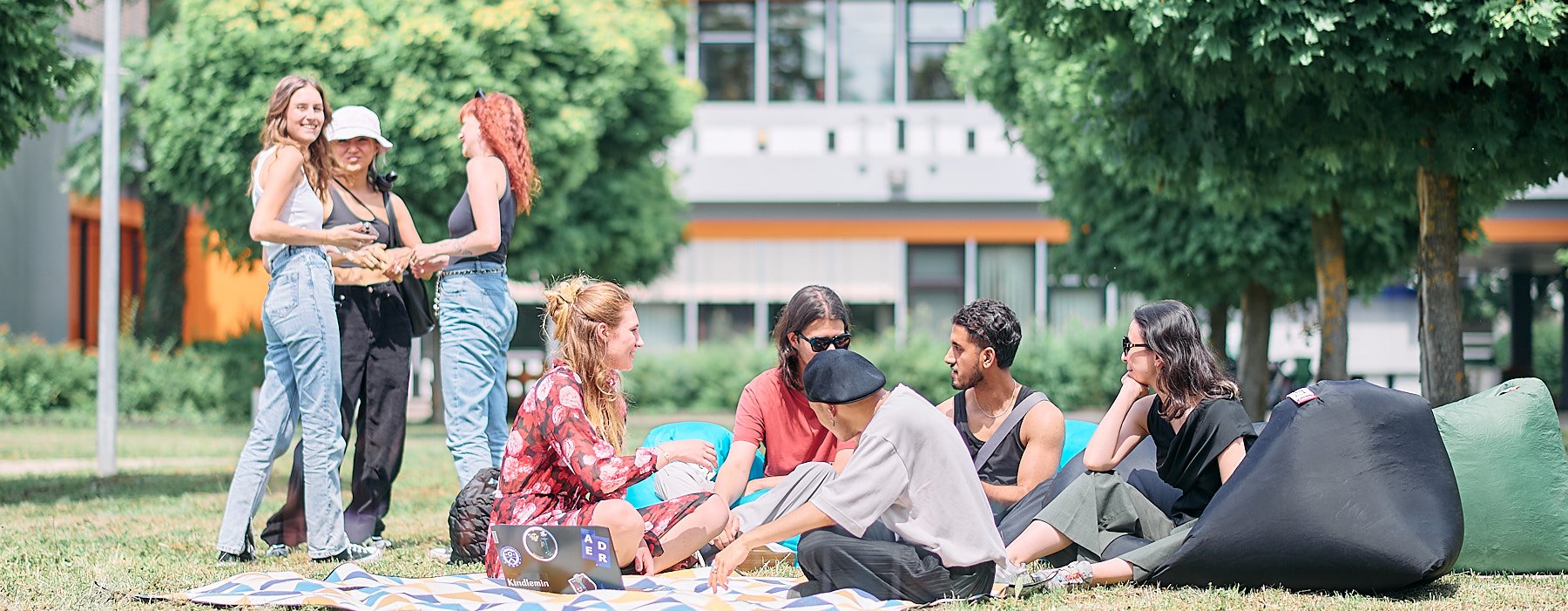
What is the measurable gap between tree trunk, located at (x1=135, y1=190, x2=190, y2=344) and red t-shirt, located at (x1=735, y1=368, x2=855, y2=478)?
63.9ft

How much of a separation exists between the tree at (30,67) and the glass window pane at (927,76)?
19768 millimetres

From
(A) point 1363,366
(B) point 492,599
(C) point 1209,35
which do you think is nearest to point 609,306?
(B) point 492,599

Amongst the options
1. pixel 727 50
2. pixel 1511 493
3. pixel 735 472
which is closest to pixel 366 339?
pixel 735 472

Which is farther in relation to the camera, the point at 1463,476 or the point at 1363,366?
the point at 1363,366

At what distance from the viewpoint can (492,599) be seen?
5160 mm

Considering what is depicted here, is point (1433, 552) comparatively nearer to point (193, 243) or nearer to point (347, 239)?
point (347, 239)

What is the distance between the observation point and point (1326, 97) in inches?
381

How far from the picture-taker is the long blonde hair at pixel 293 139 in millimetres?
6324

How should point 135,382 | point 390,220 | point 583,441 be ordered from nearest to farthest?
point 583,441, point 390,220, point 135,382

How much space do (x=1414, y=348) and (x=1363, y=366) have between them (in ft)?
3.05

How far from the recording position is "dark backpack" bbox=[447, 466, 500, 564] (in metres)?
6.28

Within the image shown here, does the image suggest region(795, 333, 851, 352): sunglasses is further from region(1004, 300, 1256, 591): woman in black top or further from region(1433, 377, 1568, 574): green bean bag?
region(1433, 377, 1568, 574): green bean bag

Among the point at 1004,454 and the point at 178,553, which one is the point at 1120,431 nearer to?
the point at 1004,454

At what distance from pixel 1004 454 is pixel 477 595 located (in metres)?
2.10
